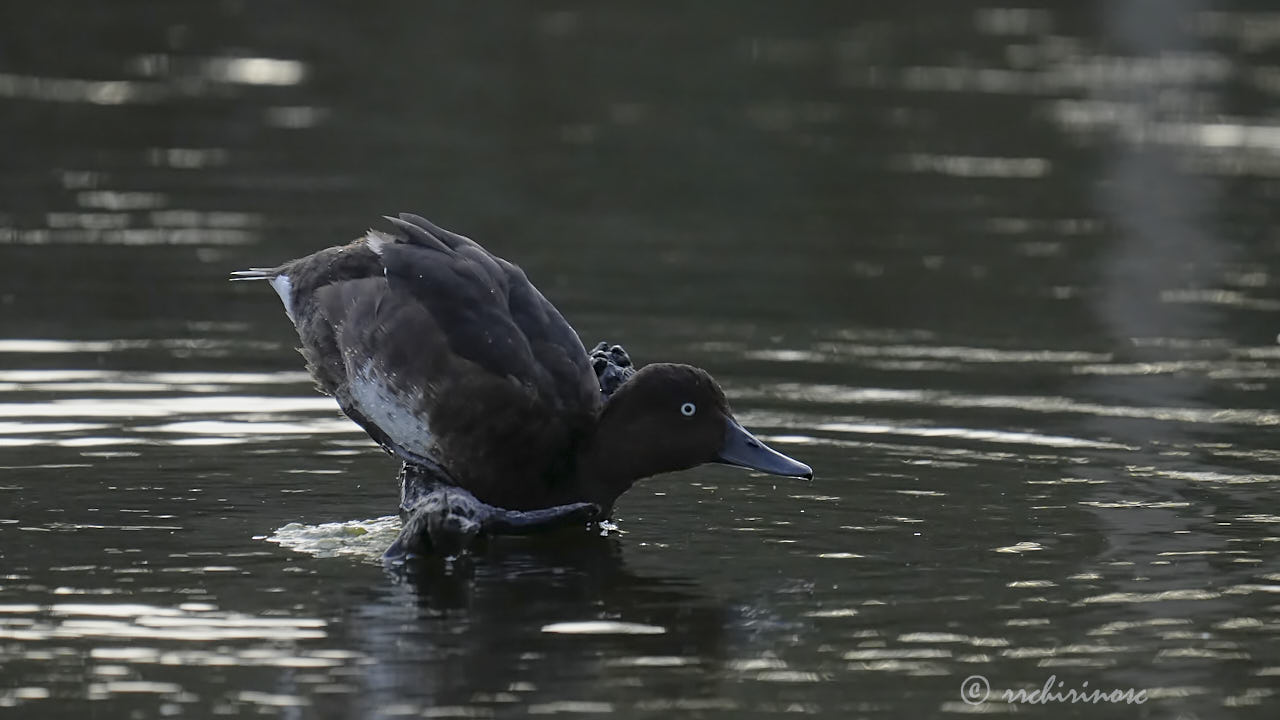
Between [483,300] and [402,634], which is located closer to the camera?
[402,634]

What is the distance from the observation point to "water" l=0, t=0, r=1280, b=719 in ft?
26.8

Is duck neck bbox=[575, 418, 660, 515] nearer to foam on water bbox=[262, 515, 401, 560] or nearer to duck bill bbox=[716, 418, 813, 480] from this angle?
duck bill bbox=[716, 418, 813, 480]

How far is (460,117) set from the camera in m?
25.0

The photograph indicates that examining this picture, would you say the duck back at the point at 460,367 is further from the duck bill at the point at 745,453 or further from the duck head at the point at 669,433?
the duck bill at the point at 745,453

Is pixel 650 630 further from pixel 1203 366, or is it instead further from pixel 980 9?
pixel 980 9

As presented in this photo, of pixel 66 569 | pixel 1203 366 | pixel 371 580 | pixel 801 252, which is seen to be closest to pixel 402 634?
pixel 371 580

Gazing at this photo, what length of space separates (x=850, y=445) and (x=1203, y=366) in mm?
3558

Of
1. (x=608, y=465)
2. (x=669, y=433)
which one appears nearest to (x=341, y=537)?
(x=608, y=465)

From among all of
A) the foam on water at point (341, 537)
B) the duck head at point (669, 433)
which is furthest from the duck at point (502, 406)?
the foam on water at point (341, 537)

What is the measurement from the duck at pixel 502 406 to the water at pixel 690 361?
0.96 feet

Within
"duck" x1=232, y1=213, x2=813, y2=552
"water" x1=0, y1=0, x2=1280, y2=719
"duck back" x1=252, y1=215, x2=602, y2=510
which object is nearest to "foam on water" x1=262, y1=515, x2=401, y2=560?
"water" x1=0, y1=0, x2=1280, y2=719

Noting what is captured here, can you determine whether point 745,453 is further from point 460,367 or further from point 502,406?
point 460,367

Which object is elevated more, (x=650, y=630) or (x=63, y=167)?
(x=63, y=167)

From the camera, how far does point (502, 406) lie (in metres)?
9.78
